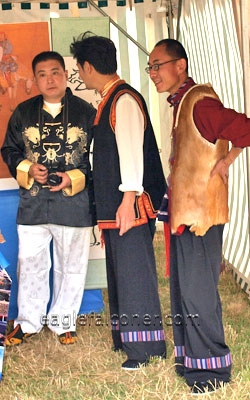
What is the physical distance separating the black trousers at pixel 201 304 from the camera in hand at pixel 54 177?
978 mm

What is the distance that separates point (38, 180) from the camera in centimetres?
392

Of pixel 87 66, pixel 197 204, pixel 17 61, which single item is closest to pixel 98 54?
pixel 87 66

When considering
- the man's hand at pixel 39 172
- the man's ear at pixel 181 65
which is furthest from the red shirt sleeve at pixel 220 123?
the man's hand at pixel 39 172

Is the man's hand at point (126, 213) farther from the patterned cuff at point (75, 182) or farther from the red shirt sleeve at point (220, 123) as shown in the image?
the patterned cuff at point (75, 182)

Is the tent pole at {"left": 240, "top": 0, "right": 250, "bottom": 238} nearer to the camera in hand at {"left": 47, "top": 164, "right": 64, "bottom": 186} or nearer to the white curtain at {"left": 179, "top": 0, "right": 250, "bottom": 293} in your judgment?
the white curtain at {"left": 179, "top": 0, "right": 250, "bottom": 293}

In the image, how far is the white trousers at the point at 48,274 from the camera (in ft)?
13.3

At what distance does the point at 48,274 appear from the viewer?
165 inches

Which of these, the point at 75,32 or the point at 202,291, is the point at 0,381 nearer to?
the point at 202,291

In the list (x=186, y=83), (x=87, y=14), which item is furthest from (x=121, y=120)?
(x=87, y=14)

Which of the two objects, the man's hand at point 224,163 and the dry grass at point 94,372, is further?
the dry grass at point 94,372

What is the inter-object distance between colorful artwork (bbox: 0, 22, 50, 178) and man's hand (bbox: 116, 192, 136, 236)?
1.18m

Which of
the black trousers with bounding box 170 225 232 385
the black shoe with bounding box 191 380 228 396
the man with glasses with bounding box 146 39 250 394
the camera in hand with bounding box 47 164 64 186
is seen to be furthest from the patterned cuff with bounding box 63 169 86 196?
the black shoe with bounding box 191 380 228 396

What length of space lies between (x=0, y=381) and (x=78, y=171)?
1.15 metres

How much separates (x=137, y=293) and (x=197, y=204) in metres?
0.67
